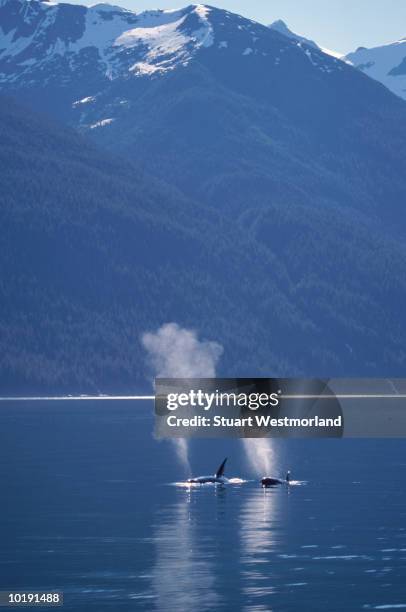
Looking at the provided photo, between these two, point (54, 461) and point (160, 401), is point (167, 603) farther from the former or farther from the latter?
point (54, 461)

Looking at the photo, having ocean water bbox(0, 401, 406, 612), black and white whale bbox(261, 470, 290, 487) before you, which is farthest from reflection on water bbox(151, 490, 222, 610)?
black and white whale bbox(261, 470, 290, 487)

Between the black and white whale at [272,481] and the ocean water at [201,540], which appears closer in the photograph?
the ocean water at [201,540]

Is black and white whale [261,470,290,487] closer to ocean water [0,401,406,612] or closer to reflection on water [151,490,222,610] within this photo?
ocean water [0,401,406,612]

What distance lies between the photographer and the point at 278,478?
152 metres

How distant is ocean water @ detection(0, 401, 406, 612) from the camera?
80.4 m

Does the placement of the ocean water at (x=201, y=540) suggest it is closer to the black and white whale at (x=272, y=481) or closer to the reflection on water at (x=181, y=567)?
the reflection on water at (x=181, y=567)

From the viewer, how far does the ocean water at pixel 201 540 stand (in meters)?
80.4

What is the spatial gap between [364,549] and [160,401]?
557 inches

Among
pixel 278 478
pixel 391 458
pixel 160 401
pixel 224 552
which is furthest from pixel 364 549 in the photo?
pixel 391 458

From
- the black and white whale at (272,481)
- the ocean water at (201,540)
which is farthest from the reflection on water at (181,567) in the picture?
the black and white whale at (272,481)

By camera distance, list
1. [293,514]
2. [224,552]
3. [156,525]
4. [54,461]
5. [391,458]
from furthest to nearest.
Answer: [391,458], [54,461], [293,514], [156,525], [224,552]

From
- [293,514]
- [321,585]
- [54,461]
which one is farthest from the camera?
[54,461]

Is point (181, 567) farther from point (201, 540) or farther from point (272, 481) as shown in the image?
point (272, 481)

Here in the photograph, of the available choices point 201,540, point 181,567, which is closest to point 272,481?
point 201,540
